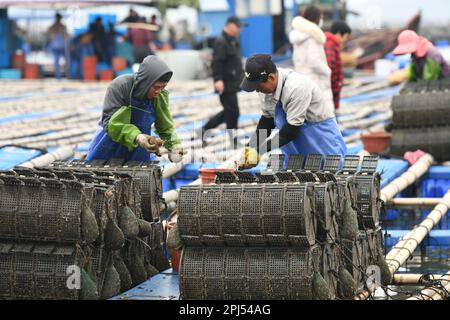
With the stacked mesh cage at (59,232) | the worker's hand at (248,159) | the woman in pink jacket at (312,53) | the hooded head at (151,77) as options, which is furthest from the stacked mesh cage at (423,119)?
the stacked mesh cage at (59,232)

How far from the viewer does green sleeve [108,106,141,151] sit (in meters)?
8.43

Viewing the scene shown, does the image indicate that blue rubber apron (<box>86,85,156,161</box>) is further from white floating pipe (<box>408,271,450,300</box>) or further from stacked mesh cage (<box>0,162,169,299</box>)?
white floating pipe (<box>408,271,450,300</box>)

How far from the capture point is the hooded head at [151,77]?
27.1 feet

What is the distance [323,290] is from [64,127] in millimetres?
10461

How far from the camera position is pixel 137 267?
26.1 feet

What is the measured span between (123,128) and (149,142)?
0.27 metres

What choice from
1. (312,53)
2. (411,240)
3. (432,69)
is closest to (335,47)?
(312,53)

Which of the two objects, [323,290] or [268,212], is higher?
[268,212]

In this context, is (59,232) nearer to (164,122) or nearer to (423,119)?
(164,122)

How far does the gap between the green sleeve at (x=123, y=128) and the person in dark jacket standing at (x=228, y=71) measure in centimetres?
580

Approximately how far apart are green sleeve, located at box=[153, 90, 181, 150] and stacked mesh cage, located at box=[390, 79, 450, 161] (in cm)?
486

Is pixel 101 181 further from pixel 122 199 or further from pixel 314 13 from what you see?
pixel 314 13

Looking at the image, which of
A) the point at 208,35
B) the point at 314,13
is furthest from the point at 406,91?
the point at 208,35

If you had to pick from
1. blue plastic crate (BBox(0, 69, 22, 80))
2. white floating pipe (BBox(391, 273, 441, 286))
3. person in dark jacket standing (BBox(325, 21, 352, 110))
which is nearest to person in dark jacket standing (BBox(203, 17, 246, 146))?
person in dark jacket standing (BBox(325, 21, 352, 110))
